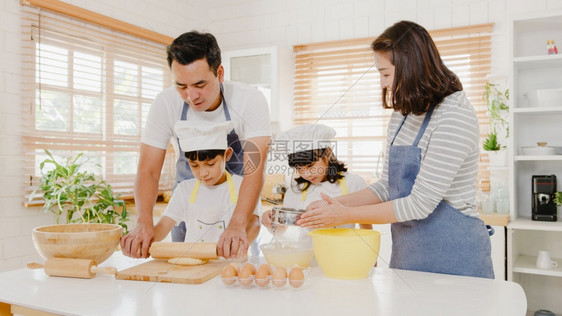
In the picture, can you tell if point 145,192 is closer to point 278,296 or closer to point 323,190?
point 323,190

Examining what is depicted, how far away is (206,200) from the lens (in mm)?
1848

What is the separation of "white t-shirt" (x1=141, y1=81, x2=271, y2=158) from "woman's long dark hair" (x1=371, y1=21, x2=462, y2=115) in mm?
563

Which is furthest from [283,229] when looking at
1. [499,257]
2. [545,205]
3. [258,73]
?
[258,73]

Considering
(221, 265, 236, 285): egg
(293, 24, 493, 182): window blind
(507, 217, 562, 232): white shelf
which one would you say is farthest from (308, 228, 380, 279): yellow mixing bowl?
(293, 24, 493, 182): window blind

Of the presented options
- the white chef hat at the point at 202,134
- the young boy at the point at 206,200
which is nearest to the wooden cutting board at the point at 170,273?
the young boy at the point at 206,200

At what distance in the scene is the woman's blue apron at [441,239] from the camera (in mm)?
1386

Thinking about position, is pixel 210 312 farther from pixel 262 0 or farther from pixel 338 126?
pixel 262 0

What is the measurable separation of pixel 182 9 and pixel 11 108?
1841 mm

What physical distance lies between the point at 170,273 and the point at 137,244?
0.93 feet

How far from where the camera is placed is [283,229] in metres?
1.56

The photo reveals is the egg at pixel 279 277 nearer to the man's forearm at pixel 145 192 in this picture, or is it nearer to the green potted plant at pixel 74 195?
the man's forearm at pixel 145 192

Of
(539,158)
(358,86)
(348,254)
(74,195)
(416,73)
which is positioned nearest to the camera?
(348,254)

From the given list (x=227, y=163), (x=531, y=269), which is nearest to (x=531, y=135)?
(x=531, y=269)

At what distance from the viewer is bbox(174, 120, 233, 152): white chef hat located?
63.7 inches
